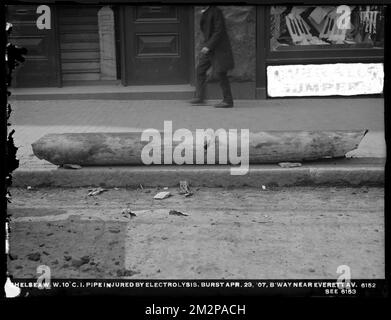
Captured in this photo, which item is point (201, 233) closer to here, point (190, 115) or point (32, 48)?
point (190, 115)

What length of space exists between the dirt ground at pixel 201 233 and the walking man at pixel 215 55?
0.91m

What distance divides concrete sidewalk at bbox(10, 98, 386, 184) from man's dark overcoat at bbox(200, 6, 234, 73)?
240mm

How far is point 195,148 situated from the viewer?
4352mm

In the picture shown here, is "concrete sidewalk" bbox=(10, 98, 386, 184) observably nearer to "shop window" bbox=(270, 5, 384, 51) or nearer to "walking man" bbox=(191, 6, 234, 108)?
"walking man" bbox=(191, 6, 234, 108)

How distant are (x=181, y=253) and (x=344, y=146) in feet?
6.90

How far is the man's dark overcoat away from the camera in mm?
2496

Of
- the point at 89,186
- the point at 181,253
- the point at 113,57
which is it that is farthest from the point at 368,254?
the point at 89,186

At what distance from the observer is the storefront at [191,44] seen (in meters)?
2.21

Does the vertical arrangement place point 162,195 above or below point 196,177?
below

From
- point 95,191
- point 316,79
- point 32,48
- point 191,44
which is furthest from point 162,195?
point 316,79

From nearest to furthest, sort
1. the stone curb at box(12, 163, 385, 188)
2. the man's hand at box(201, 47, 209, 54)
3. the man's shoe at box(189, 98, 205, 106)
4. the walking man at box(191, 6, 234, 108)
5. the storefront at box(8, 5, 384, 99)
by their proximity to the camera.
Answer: the storefront at box(8, 5, 384, 99), the walking man at box(191, 6, 234, 108), the man's hand at box(201, 47, 209, 54), the man's shoe at box(189, 98, 205, 106), the stone curb at box(12, 163, 385, 188)

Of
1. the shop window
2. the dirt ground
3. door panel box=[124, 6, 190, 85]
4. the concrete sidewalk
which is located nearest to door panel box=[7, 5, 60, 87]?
the concrete sidewalk

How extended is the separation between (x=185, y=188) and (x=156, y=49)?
5.14 ft

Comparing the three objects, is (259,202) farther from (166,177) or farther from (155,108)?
(155,108)
